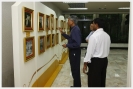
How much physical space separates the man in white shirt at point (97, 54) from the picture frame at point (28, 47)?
3.09ft

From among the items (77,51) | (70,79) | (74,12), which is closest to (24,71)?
(77,51)

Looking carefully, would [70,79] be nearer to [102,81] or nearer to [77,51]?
[77,51]

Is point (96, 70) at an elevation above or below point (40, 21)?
below

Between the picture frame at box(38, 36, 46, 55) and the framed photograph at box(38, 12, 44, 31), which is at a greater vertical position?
the framed photograph at box(38, 12, 44, 31)

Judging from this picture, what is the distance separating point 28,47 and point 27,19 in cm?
46

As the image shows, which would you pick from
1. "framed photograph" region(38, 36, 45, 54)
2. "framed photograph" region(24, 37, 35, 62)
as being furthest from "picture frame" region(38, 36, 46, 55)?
"framed photograph" region(24, 37, 35, 62)

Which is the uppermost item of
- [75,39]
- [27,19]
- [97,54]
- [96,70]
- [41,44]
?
[27,19]

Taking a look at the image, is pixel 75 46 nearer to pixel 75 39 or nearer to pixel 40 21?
pixel 75 39

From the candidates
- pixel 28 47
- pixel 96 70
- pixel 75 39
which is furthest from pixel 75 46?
pixel 28 47

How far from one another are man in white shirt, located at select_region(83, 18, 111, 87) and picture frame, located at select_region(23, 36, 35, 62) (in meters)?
0.94

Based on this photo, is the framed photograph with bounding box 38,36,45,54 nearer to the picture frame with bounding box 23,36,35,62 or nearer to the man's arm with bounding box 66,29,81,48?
the picture frame with bounding box 23,36,35,62

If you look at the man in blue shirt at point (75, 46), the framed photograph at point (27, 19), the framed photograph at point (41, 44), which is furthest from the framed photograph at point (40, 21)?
the man in blue shirt at point (75, 46)

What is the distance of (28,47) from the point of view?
2.68m

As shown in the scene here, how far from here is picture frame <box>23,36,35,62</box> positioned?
2.49 metres
